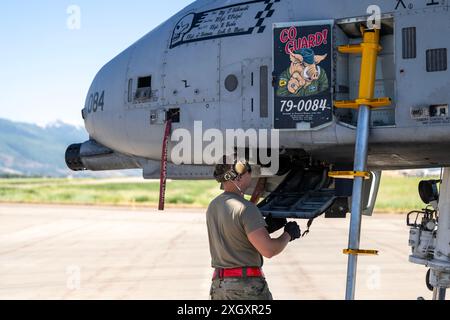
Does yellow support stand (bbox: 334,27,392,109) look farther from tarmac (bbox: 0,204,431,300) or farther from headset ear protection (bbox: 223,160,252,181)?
tarmac (bbox: 0,204,431,300)

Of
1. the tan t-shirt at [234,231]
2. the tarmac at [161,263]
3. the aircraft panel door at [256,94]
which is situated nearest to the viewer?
the tan t-shirt at [234,231]

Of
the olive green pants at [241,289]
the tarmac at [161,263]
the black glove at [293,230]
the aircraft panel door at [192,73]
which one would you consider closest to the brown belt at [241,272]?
the olive green pants at [241,289]

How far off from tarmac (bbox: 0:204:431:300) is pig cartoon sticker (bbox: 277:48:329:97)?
24.9 feet

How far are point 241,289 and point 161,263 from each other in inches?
546

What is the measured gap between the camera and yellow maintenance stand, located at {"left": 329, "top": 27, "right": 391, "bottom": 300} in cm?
600

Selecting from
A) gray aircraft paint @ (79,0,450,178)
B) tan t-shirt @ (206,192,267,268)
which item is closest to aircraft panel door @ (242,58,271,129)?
gray aircraft paint @ (79,0,450,178)

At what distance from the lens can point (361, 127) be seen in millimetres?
6344

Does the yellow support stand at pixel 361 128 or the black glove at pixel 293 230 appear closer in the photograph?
the black glove at pixel 293 230

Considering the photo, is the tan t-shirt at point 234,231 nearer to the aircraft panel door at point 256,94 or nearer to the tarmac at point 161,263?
the aircraft panel door at point 256,94

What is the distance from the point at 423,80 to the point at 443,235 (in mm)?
2179

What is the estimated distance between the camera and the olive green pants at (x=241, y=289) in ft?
17.8

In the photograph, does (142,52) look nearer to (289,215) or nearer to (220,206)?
(289,215)

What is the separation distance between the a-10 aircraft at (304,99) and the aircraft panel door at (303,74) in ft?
0.03
